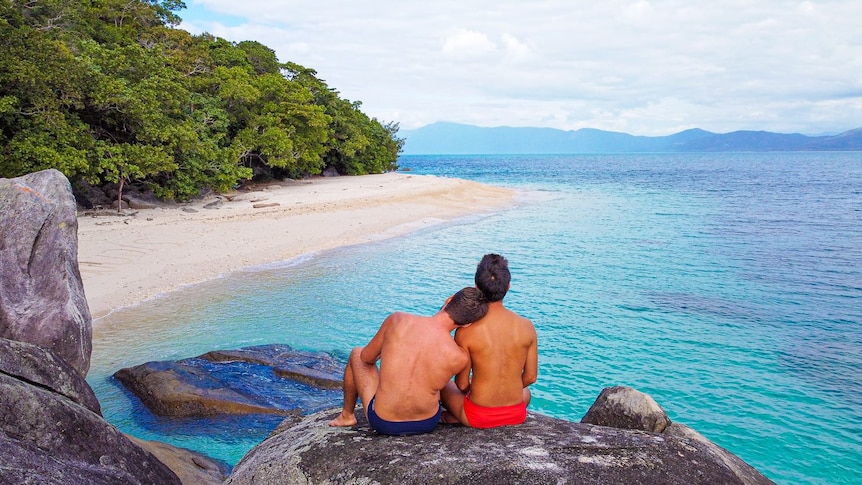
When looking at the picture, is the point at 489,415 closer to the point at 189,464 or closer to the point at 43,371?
the point at 43,371

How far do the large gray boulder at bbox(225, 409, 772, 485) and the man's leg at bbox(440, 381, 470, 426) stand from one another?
100mm

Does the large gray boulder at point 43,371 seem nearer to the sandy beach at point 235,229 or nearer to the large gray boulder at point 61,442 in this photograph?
the large gray boulder at point 61,442

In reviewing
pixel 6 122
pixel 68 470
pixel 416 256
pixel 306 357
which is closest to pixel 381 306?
pixel 306 357

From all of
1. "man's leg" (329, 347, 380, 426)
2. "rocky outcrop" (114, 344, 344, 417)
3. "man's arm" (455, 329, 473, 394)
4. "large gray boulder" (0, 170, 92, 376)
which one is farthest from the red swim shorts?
"large gray boulder" (0, 170, 92, 376)

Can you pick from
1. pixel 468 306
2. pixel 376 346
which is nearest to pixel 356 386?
pixel 376 346

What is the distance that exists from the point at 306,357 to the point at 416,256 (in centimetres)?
1052

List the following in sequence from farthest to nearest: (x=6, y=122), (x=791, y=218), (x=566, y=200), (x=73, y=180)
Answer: (x=566, y=200) → (x=791, y=218) → (x=73, y=180) → (x=6, y=122)

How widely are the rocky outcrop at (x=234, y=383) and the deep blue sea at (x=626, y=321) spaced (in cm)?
27

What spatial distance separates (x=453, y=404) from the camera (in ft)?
16.2

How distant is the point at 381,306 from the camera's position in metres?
15.5

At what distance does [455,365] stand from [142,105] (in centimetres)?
2059

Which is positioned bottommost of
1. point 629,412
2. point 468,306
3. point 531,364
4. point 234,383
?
point 234,383

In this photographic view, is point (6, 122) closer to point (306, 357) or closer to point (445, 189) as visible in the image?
point (306, 357)

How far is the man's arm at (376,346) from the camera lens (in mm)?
4762
